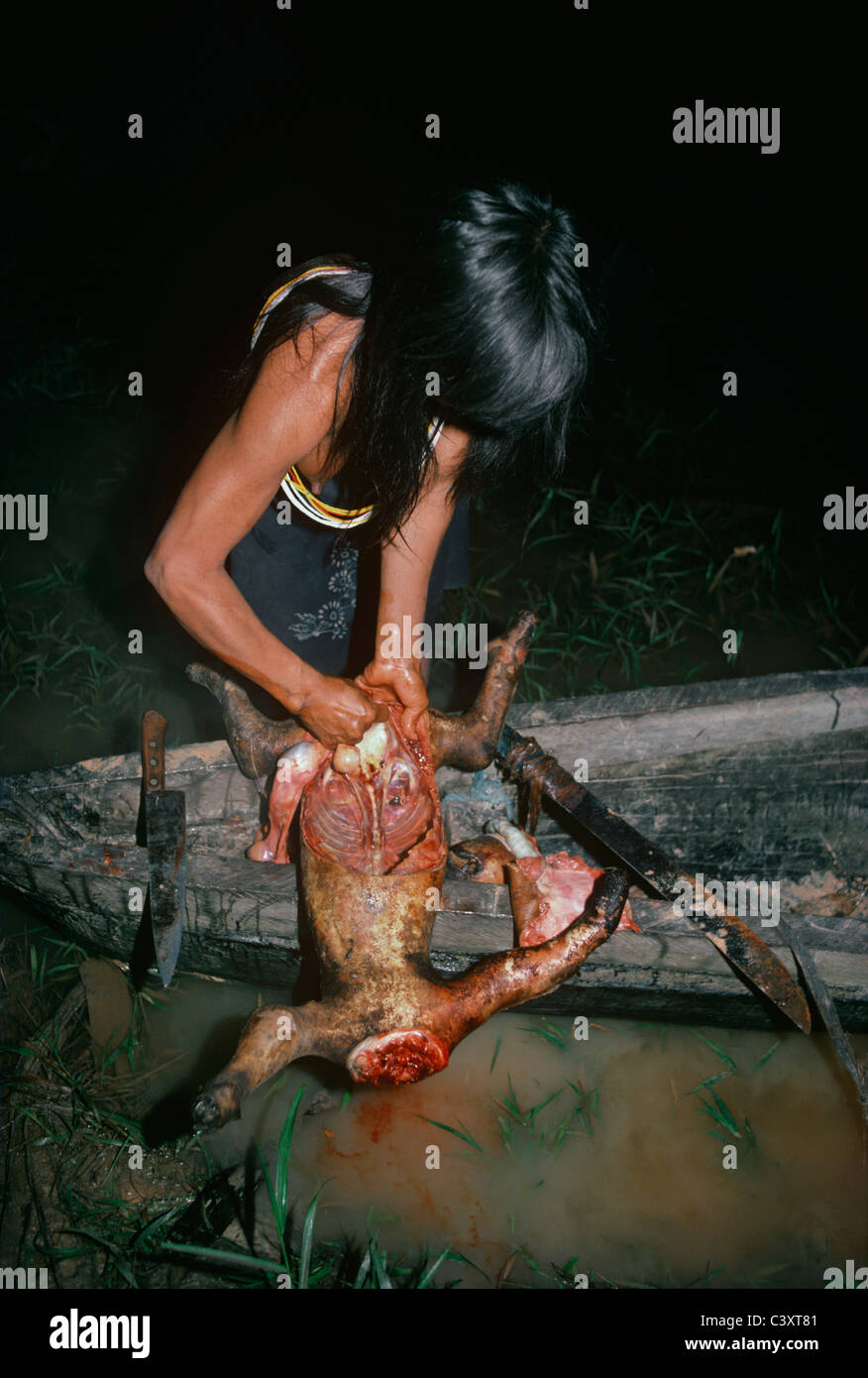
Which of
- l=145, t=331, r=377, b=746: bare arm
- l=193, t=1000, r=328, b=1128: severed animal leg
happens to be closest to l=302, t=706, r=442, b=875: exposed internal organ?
l=145, t=331, r=377, b=746: bare arm

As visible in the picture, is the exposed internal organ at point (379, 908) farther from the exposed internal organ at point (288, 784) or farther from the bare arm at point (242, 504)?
the bare arm at point (242, 504)

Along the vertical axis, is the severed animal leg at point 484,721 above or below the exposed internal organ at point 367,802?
above

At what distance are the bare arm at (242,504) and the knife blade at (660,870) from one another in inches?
34.9

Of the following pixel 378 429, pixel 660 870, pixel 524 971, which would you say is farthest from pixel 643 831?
pixel 378 429

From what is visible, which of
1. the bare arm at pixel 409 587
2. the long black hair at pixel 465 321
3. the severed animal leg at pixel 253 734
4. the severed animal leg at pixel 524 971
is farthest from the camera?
the severed animal leg at pixel 253 734

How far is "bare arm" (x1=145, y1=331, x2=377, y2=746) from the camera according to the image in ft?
6.34

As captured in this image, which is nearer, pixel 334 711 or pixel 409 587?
pixel 334 711

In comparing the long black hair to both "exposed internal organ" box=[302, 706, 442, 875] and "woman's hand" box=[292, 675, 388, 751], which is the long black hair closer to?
"woman's hand" box=[292, 675, 388, 751]

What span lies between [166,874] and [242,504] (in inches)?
43.9

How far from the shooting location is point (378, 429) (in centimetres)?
196

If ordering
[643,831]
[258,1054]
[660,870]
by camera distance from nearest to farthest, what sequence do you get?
[258,1054] → [660,870] → [643,831]

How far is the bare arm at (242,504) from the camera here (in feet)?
6.34

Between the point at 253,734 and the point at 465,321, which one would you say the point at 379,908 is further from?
the point at 465,321

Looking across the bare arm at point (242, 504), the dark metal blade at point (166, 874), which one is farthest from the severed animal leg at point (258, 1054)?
the bare arm at point (242, 504)
